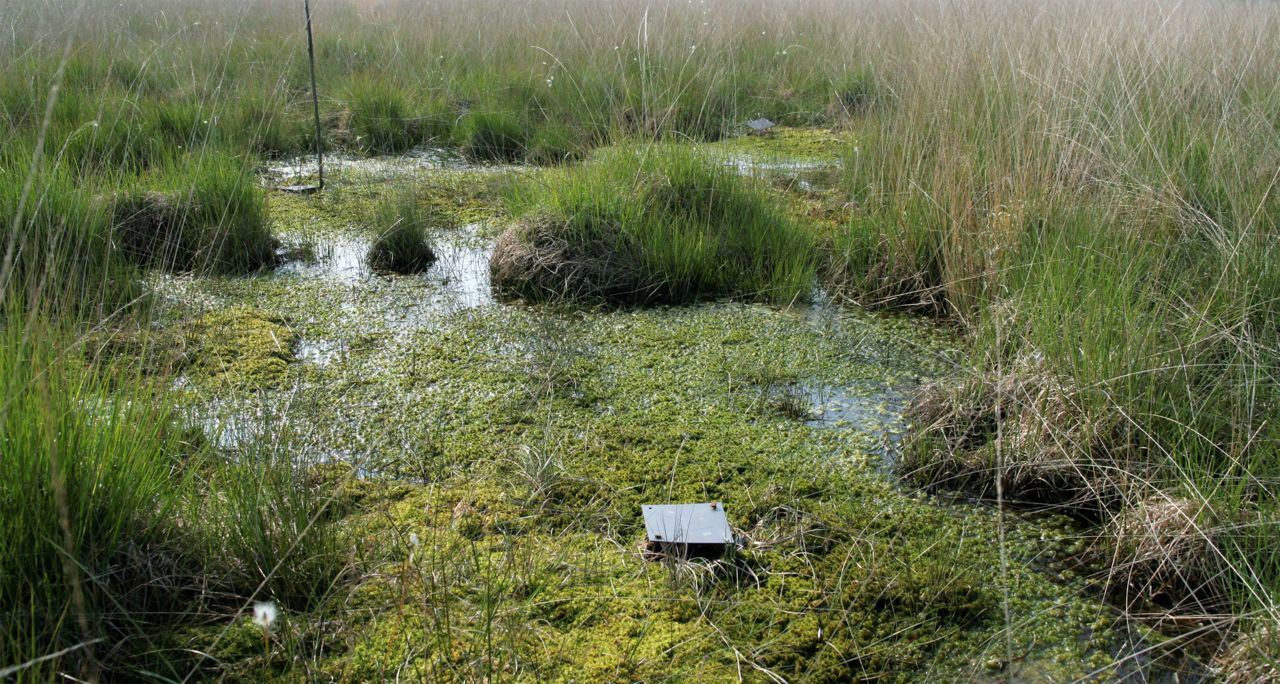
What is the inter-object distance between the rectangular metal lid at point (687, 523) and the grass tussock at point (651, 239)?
4.58ft

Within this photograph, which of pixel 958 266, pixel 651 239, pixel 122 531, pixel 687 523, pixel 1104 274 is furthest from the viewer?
pixel 651 239

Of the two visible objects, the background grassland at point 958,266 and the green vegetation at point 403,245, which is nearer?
the background grassland at point 958,266

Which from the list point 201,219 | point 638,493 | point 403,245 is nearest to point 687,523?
point 638,493

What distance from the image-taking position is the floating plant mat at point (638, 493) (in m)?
1.64

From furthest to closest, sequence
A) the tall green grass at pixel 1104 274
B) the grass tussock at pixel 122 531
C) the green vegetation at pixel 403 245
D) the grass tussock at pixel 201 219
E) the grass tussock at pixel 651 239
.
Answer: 1. the green vegetation at pixel 403 245
2. the grass tussock at pixel 201 219
3. the grass tussock at pixel 651 239
4. the tall green grass at pixel 1104 274
5. the grass tussock at pixel 122 531

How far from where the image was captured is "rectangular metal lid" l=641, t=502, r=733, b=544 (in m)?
1.90

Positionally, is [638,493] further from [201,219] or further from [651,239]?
[201,219]

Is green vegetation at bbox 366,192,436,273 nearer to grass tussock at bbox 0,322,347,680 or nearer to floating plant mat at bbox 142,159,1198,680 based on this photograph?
floating plant mat at bbox 142,159,1198,680

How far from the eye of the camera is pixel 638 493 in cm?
214

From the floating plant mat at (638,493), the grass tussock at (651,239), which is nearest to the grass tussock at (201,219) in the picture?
the floating plant mat at (638,493)

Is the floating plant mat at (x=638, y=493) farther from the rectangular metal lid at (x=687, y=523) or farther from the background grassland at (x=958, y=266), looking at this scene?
the background grassland at (x=958, y=266)

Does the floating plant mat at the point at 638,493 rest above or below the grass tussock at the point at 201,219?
below

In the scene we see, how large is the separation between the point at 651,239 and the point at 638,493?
4.81 feet

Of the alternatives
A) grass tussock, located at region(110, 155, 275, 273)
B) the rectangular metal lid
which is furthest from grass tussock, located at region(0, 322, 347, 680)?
grass tussock, located at region(110, 155, 275, 273)
